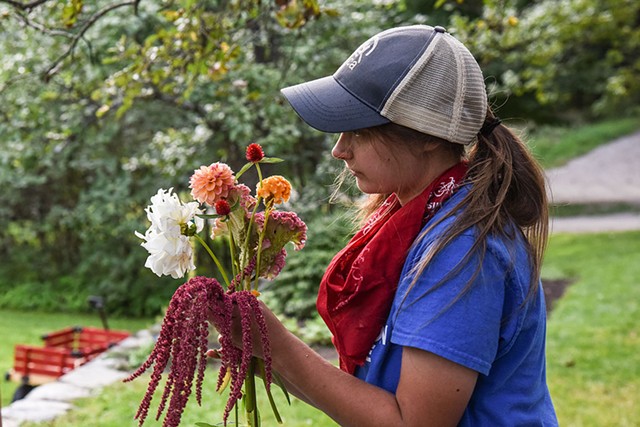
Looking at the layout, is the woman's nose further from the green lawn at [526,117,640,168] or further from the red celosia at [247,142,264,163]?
the green lawn at [526,117,640,168]

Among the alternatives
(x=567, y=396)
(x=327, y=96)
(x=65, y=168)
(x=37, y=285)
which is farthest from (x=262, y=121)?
(x=37, y=285)

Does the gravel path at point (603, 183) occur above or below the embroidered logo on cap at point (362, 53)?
below

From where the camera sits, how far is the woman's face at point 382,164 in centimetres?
158

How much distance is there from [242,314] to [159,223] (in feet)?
0.90

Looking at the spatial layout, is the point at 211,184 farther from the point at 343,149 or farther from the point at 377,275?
the point at 377,275

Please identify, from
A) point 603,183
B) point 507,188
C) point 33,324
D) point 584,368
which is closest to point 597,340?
point 584,368

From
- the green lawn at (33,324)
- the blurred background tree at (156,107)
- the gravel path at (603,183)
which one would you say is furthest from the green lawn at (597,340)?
the green lawn at (33,324)

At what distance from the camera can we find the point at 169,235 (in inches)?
62.7

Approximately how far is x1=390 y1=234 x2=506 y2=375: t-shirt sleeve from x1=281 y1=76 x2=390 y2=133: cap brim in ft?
0.98

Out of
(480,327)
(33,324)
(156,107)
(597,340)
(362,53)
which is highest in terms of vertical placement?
(362,53)

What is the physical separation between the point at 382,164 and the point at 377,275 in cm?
22

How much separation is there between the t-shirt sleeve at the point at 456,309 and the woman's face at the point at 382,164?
0.19m

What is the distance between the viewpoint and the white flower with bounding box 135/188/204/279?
159 cm

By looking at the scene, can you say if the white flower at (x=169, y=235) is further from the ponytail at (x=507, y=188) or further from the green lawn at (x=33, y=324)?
the green lawn at (x=33, y=324)
